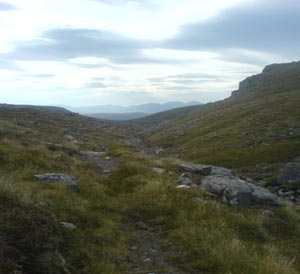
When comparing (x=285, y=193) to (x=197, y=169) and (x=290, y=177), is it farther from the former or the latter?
(x=197, y=169)

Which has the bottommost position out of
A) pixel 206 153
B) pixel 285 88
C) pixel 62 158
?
pixel 206 153

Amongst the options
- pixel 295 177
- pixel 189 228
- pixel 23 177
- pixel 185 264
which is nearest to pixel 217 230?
pixel 189 228

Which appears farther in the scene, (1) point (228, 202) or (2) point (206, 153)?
(2) point (206, 153)

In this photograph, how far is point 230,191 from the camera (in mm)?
15859

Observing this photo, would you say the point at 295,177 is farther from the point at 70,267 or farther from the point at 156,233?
the point at 70,267

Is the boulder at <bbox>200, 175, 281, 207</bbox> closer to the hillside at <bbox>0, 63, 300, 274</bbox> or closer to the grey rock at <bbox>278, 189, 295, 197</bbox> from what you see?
the hillside at <bbox>0, 63, 300, 274</bbox>

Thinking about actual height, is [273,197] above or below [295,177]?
above

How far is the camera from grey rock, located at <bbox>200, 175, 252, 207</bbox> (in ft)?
50.6

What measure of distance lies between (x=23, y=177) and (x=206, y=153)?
46367mm

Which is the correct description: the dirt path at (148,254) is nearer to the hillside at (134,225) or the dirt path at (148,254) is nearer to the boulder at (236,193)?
the hillside at (134,225)

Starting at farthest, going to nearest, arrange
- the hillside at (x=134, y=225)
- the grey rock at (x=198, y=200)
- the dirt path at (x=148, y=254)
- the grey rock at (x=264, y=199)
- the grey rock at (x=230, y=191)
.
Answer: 1. the grey rock at (x=264, y=199)
2. the grey rock at (x=230, y=191)
3. the grey rock at (x=198, y=200)
4. the dirt path at (x=148, y=254)
5. the hillside at (x=134, y=225)

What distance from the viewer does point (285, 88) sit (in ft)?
497

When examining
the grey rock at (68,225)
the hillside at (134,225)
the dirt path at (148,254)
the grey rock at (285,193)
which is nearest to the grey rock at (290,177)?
the grey rock at (285,193)

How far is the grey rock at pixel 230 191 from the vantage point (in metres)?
15.4
